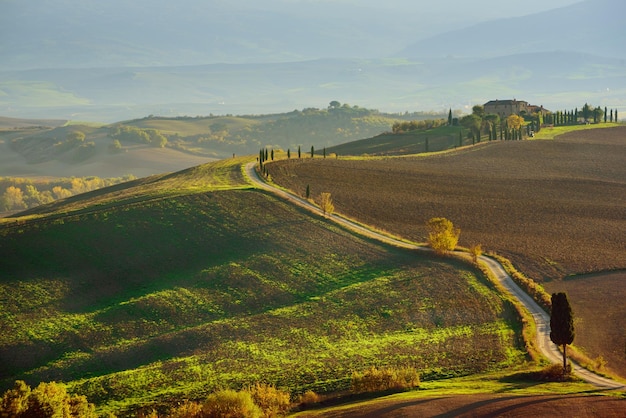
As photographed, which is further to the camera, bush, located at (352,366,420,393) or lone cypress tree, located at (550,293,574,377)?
lone cypress tree, located at (550,293,574,377)

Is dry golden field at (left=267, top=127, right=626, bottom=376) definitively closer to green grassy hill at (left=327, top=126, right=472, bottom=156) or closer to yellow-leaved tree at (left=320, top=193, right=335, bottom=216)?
yellow-leaved tree at (left=320, top=193, right=335, bottom=216)

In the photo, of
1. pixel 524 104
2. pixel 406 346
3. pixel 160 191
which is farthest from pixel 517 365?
pixel 524 104

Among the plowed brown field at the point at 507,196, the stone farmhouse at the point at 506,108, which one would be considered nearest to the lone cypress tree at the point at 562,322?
the plowed brown field at the point at 507,196

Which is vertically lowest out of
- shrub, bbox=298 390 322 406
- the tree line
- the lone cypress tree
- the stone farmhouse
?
shrub, bbox=298 390 322 406

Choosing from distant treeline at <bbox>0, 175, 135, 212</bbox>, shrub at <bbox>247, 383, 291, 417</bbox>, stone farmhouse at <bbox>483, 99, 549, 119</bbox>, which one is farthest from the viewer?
distant treeline at <bbox>0, 175, 135, 212</bbox>

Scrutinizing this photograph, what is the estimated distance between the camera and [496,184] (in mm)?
94062

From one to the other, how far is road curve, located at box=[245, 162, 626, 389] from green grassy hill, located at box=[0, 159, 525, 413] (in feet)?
5.84

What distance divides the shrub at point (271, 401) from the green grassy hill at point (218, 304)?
1.87 metres

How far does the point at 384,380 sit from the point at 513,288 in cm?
2013

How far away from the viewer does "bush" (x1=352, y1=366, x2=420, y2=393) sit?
42156 millimetres

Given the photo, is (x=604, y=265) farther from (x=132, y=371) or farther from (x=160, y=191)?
(x=160, y=191)

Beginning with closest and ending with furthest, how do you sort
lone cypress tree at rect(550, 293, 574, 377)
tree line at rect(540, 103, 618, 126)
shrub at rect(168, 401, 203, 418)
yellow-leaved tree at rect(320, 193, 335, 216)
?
shrub at rect(168, 401, 203, 418) → lone cypress tree at rect(550, 293, 574, 377) → yellow-leaved tree at rect(320, 193, 335, 216) → tree line at rect(540, 103, 618, 126)

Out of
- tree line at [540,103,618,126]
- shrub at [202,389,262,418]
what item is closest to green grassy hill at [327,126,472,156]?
tree line at [540,103,618,126]

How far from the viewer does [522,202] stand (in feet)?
278
